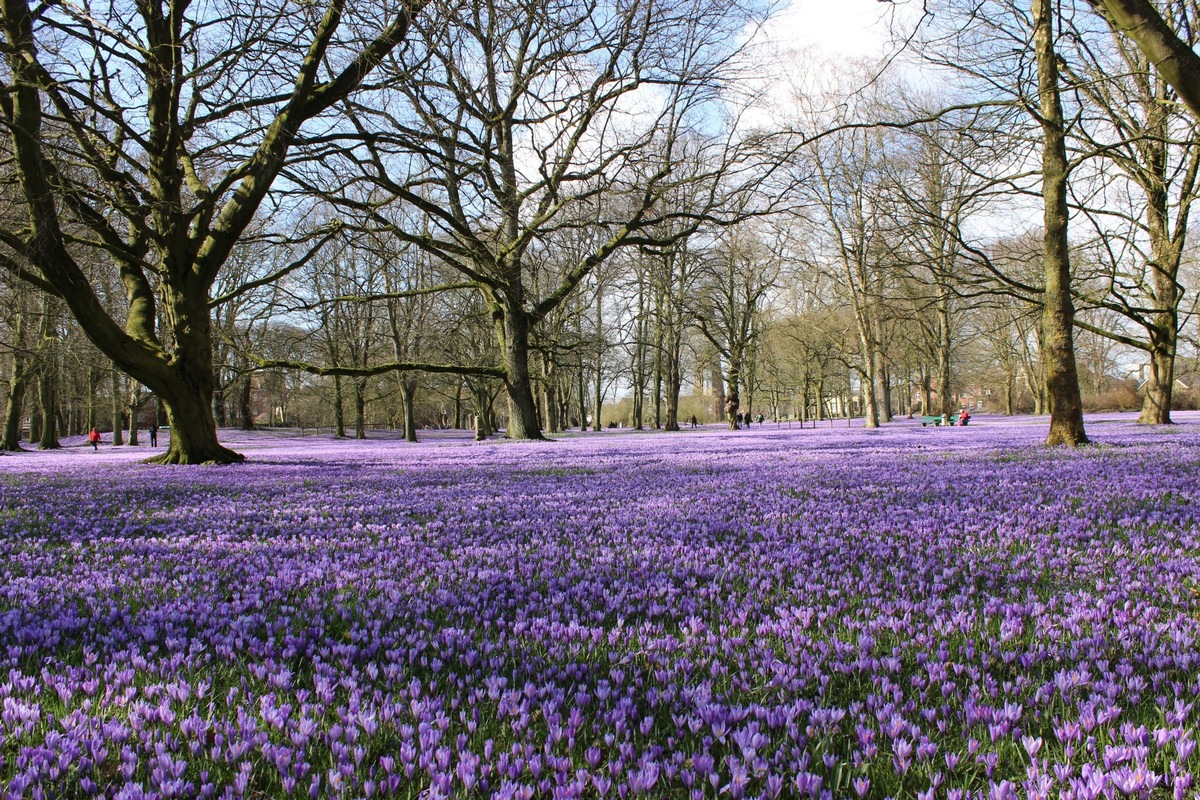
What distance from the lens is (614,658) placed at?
245 centimetres

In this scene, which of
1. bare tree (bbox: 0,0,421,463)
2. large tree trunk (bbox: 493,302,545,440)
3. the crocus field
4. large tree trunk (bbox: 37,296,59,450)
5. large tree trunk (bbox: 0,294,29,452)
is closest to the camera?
the crocus field

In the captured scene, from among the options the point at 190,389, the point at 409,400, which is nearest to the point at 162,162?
the point at 190,389

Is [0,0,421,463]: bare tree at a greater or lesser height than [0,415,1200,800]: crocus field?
greater

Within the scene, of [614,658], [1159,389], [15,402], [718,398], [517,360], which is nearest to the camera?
[614,658]

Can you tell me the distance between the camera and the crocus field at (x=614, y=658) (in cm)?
163

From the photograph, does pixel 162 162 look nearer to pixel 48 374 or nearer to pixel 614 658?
pixel 614 658

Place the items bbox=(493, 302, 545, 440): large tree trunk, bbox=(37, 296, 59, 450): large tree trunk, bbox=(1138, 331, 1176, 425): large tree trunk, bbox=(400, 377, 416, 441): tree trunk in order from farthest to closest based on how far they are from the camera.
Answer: bbox=(400, 377, 416, 441): tree trunk < bbox=(37, 296, 59, 450): large tree trunk < bbox=(493, 302, 545, 440): large tree trunk < bbox=(1138, 331, 1176, 425): large tree trunk

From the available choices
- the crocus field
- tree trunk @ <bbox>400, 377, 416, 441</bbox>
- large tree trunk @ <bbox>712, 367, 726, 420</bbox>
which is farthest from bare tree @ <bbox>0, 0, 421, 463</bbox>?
large tree trunk @ <bbox>712, 367, 726, 420</bbox>

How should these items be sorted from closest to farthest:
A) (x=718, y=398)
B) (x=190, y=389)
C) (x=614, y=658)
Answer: (x=614, y=658)
(x=190, y=389)
(x=718, y=398)

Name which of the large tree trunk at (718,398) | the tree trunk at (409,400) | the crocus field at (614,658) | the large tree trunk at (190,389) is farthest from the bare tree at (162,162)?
the large tree trunk at (718,398)

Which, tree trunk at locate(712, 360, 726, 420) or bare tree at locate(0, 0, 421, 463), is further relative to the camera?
tree trunk at locate(712, 360, 726, 420)

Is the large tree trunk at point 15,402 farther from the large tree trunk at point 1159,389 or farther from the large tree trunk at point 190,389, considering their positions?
the large tree trunk at point 1159,389

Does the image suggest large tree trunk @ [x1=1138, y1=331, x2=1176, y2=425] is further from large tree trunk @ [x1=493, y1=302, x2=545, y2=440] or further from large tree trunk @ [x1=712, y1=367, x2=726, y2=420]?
large tree trunk @ [x1=712, y1=367, x2=726, y2=420]

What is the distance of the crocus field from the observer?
1633 millimetres
